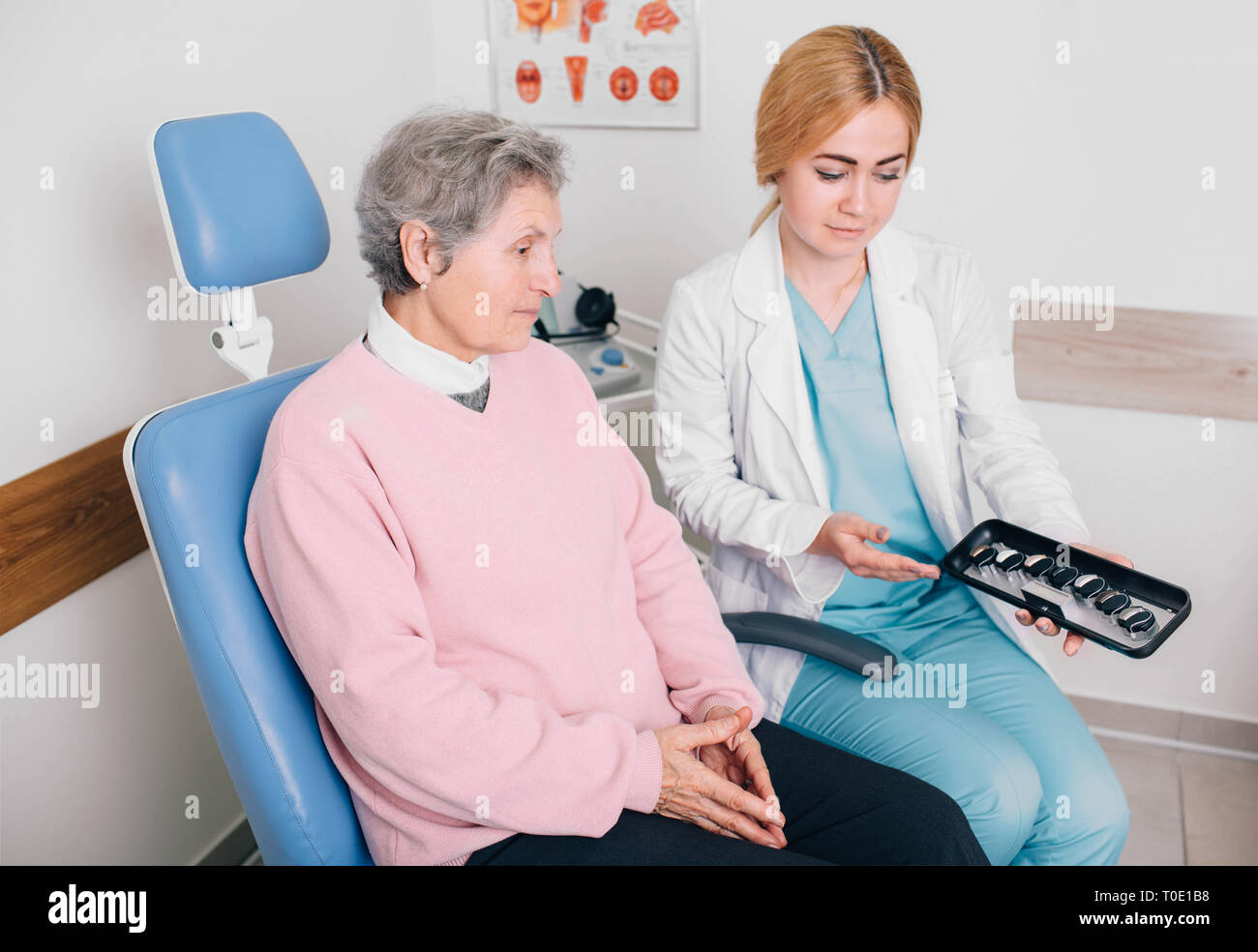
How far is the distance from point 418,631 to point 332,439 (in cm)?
22

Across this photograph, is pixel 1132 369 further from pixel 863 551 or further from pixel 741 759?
pixel 741 759

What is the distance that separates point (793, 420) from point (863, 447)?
5.0 inches

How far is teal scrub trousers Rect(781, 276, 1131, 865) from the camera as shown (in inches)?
52.3

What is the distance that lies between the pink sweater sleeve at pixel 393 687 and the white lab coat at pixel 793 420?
501 mm

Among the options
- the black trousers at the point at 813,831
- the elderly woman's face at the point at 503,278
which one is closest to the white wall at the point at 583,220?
the elderly woman's face at the point at 503,278

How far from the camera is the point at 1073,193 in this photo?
202 centimetres

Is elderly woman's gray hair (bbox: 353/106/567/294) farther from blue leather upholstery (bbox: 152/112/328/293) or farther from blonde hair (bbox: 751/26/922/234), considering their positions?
blonde hair (bbox: 751/26/922/234)

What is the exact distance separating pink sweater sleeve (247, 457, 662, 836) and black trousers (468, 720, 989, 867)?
0.10 ft

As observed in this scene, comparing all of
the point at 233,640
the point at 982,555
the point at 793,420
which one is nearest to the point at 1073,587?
the point at 982,555

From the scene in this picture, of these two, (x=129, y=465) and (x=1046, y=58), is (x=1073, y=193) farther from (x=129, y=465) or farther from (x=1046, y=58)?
(x=129, y=465)

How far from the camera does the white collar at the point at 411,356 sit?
1.16 m

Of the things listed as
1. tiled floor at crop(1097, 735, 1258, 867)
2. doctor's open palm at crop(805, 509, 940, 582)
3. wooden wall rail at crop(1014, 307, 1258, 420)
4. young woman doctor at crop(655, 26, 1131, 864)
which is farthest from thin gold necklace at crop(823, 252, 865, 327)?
tiled floor at crop(1097, 735, 1258, 867)

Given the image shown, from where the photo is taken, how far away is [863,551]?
140 centimetres
